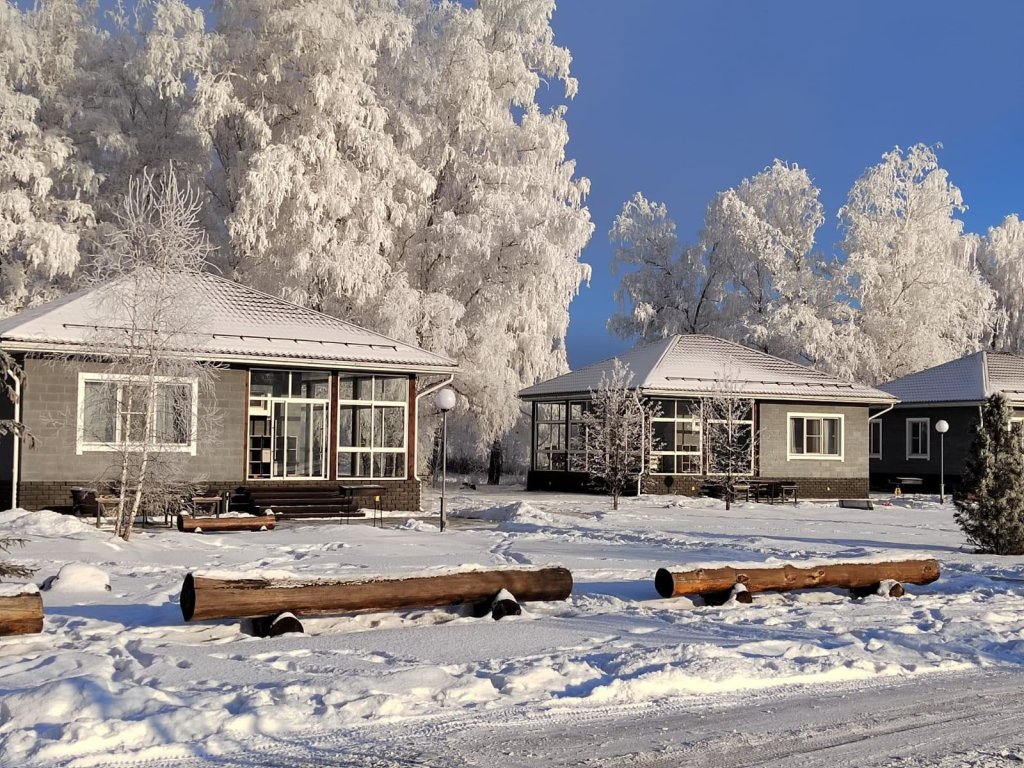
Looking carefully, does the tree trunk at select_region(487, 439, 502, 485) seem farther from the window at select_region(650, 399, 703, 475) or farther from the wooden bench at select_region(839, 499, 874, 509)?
the wooden bench at select_region(839, 499, 874, 509)

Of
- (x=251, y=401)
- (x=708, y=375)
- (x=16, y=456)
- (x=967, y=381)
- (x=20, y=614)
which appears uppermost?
(x=967, y=381)

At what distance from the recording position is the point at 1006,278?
166 ft

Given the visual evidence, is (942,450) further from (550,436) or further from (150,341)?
(150,341)

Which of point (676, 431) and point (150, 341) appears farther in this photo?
point (676, 431)

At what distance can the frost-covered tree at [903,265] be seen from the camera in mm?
43562

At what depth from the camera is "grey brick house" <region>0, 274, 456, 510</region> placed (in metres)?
20.1

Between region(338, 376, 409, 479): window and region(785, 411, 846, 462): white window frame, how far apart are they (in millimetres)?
12036

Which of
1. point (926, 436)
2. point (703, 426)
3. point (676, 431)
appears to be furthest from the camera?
point (926, 436)

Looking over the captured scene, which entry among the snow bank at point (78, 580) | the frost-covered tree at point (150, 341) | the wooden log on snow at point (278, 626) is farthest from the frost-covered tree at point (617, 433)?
the wooden log on snow at point (278, 626)

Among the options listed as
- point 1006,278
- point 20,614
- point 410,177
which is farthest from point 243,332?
point 1006,278

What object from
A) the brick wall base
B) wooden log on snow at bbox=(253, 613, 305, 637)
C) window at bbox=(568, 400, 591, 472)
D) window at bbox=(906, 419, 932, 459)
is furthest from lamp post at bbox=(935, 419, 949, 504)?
wooden log on snow at bbox=(253, 613, 305, 637)

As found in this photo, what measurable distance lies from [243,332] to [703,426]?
1332cm

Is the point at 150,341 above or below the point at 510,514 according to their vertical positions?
above

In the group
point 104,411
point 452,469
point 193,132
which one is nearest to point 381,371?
point 104,411
